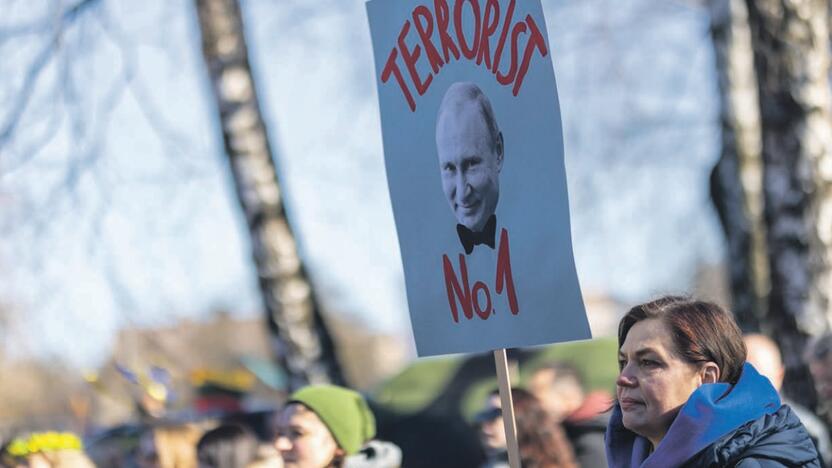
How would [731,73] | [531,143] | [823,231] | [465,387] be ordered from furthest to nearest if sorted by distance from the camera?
[465,387]
[731,73]
[823,231]
[531,143]

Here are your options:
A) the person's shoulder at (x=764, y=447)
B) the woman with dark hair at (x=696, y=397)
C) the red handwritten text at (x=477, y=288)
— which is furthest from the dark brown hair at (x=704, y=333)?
the red handwritten text at (x=477, y=288)

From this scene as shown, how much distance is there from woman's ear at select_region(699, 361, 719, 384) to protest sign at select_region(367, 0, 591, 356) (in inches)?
16.9

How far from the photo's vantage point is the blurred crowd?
113 inches

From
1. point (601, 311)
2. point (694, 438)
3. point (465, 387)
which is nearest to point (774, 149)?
point (694, 438)

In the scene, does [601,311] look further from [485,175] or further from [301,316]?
[485,175]

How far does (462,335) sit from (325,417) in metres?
1.69

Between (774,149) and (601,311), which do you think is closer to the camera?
(774,149)

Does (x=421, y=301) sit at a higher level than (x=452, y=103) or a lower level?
lower

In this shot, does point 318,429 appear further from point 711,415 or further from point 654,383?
point 711,415

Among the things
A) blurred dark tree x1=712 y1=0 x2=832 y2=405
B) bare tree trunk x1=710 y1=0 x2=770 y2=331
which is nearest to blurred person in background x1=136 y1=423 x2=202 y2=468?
bare tree trunk x1=710 y1=0 x2=770 y2=331

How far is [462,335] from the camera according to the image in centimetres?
374

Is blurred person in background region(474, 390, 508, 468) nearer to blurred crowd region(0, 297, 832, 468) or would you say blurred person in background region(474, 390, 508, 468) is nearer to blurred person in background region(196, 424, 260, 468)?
blurred crowd region(0, 297, 832, 468)

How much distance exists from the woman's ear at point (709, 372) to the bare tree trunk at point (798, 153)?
10.6ft

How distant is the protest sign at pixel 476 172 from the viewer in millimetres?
3447
